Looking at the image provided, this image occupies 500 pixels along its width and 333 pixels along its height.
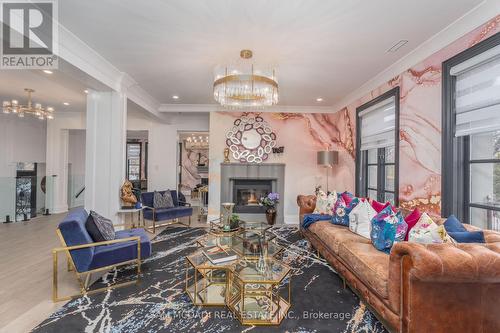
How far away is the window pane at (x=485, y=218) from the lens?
2.21 m

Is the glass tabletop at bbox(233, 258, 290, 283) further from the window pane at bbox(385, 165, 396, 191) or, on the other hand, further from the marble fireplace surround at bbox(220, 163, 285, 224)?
the marble fireplace surround at bbox(220, 163, 285, 224)

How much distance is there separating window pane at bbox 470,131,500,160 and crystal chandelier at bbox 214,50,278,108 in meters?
2.32

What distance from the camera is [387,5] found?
207 centimetres

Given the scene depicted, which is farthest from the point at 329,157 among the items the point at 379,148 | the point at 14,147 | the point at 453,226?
the point at 14,147

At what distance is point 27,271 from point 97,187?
1377 mm

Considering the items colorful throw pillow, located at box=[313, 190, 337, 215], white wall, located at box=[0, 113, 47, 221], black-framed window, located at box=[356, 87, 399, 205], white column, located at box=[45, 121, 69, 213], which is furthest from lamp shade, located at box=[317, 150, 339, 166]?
white wall, located at box=[0, 113, 47, 221]

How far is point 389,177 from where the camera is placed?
3.79 metres

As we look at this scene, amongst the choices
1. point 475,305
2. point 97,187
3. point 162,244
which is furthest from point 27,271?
point 475,305

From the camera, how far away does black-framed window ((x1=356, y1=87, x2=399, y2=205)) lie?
346 cm

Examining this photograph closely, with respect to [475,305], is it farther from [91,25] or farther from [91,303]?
[91,25]

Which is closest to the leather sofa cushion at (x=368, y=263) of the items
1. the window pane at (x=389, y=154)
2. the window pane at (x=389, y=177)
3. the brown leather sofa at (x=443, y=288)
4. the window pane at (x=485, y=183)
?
the brown leather sofa at (x=443, y=288)

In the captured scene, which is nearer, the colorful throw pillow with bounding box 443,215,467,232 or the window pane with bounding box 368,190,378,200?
the colorful throw pillow with bounding box 443,215,467,232

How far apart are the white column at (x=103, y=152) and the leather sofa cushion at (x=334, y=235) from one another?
11.2 ft

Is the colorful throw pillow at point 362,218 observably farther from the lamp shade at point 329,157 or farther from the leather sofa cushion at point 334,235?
the lamp shade at point 329,157
